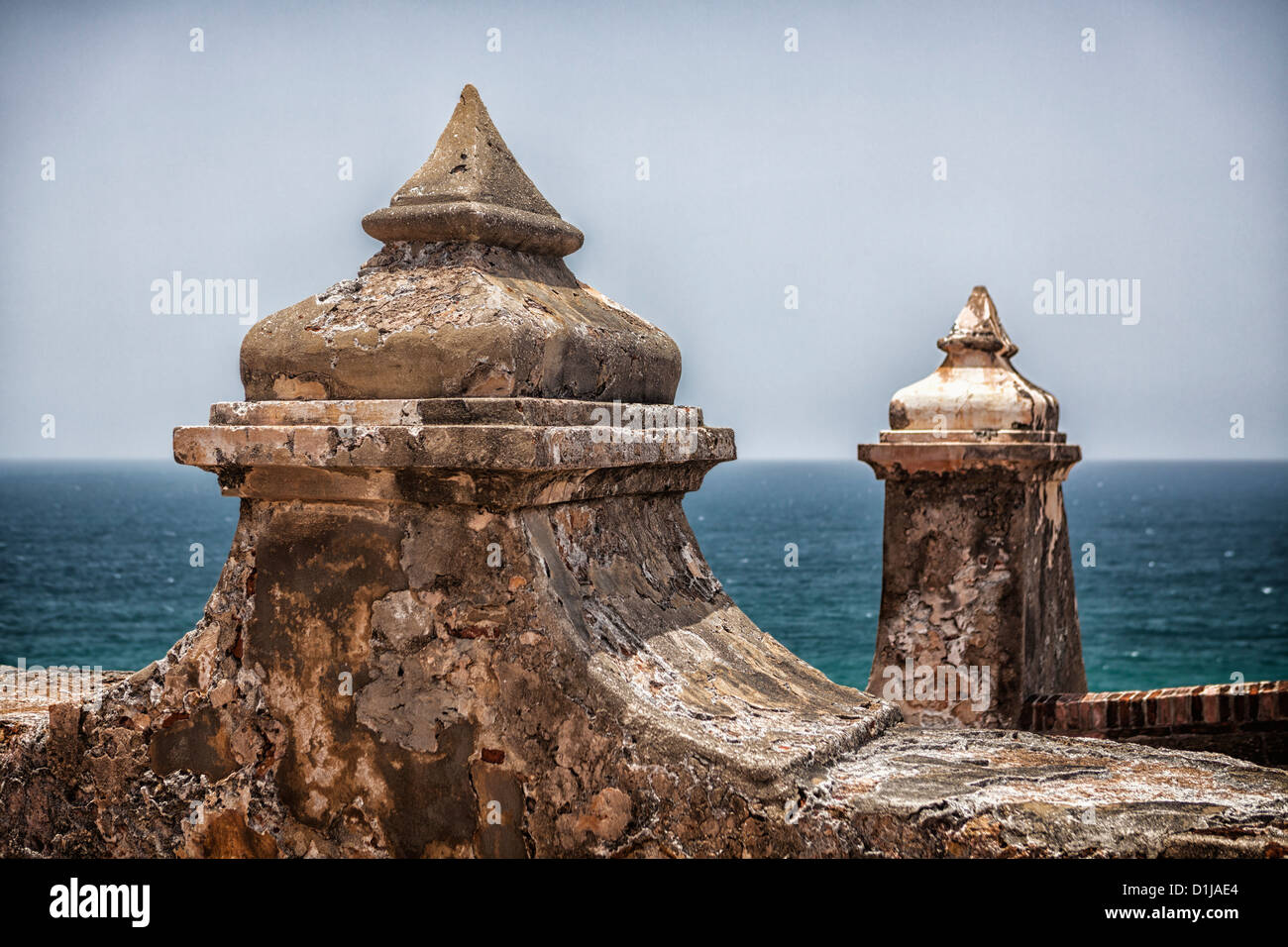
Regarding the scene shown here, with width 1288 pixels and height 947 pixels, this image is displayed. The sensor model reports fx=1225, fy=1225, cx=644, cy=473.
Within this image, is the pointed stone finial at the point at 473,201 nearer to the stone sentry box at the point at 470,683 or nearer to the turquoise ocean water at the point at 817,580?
the stone sentry box at the point at 470,683

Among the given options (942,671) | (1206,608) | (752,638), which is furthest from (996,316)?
(1206,608)

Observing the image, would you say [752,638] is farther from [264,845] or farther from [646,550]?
[264,845]

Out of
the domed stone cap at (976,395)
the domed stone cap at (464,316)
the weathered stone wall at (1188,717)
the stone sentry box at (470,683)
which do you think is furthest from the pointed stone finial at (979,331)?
the stone sentry box at (470,683)

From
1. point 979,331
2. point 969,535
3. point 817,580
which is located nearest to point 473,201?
point 969,535

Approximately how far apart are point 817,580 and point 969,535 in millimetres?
40051

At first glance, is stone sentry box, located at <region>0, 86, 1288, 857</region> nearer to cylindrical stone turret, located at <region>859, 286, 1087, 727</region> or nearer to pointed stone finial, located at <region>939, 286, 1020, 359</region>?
cylindrical stone turret, located at <region>859, 286, 1087, 727</region>

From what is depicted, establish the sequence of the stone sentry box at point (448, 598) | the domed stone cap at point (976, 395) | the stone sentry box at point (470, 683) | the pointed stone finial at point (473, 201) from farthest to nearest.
A: 1. the domed stone cap at point (976, 395)
2. the pointed stone finial at point (473, 201)
3. the stone sentry box at point (448, 598)
4. the stone sentry box at point (470, 683)

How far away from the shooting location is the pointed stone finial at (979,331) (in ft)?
19.9

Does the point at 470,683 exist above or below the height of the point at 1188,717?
above

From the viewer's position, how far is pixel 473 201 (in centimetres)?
294

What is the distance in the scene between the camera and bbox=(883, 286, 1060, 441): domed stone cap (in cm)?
582

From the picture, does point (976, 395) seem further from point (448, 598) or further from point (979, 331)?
point (448, 598)

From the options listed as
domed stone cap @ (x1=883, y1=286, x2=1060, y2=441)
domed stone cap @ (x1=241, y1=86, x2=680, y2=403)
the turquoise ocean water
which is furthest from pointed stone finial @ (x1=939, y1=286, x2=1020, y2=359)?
the turquoise ocean water

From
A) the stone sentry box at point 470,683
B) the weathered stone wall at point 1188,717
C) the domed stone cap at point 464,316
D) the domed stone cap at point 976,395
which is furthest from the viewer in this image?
the domed stone cap at point 976,395
